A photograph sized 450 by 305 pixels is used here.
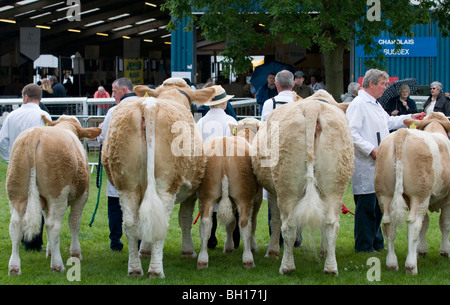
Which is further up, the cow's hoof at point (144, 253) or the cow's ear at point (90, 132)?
the cow's ear at point (90, 132)

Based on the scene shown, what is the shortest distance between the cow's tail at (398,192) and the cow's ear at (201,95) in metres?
2.34

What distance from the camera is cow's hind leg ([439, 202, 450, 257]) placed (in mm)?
8055

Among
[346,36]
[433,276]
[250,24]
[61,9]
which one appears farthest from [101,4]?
[433,276]

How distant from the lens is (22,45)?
→ 29766 millimetres

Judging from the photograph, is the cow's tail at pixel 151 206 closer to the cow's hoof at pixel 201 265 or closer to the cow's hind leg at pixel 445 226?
the cow's hoof at pixel 201 265

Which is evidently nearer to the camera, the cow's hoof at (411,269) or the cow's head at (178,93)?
the cow's hoof at (411,269)

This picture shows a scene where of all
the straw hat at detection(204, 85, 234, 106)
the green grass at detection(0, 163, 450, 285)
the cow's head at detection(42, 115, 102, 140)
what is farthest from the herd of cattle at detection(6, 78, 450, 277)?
the straw hat at detection(204, 85, 234, 106)

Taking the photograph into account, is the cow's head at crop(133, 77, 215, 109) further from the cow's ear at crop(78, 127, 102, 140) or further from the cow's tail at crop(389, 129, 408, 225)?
the cow's tail at crop(389, 129, 408, 225)

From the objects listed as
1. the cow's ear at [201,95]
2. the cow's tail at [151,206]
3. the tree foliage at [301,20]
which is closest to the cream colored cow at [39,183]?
the cow's tail at [151,206]

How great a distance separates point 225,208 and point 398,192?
72.9 inches

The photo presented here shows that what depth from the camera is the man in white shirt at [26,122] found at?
8.74 metres

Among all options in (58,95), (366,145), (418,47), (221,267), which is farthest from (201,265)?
(418,47)

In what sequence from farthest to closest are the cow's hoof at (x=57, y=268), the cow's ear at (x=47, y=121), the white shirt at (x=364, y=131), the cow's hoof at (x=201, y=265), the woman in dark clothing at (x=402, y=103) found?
the woman in dark clothing at (x=402, y=103) → the cow's ear at (x=47, y=121) → the white shirt at (x=364, y=131) → the cow's hoof at (x=201, y=265) → the cow's hoof at (x=57, y=268)

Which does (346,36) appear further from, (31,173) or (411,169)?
→ (31,173)
